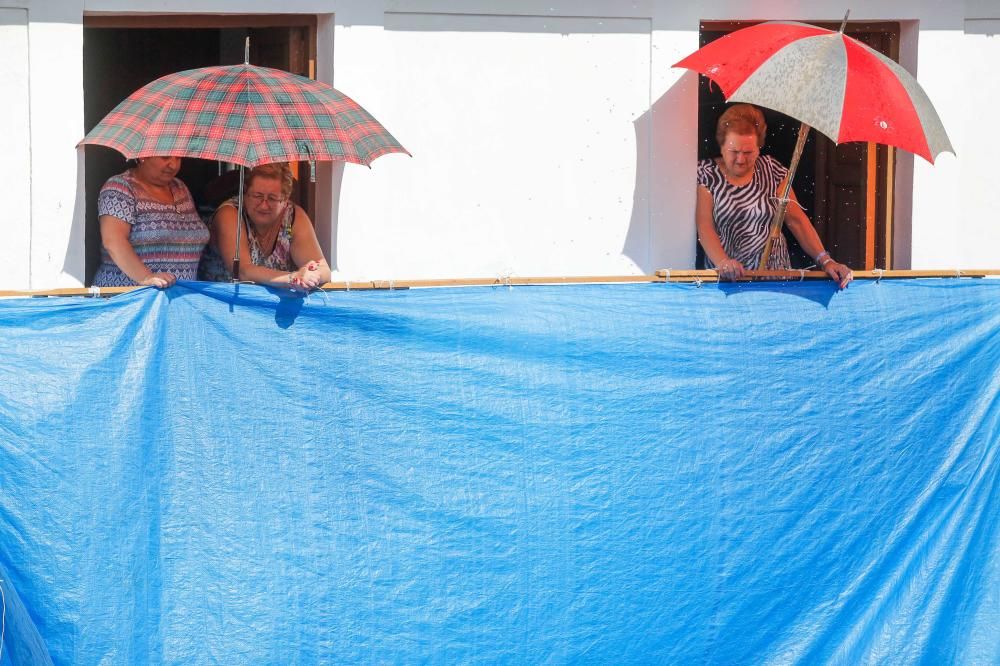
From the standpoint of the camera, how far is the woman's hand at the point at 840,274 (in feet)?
18.3

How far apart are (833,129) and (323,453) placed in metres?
2.19

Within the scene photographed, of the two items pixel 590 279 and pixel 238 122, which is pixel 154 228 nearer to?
pixel 238 122

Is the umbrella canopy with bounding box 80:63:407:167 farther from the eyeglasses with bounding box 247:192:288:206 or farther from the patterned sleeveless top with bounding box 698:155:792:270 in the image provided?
the patterned sleeveless top with bounding box 698:155:792:270

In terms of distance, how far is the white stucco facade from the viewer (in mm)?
5855

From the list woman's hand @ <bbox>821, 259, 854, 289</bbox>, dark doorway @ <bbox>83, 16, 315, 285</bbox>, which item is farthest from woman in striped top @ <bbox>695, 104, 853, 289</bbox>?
dark doorway @ <bbox>83, 16, 315, 285</bbox>

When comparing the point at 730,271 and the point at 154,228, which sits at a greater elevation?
the point at 154,228

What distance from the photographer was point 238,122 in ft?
16.5

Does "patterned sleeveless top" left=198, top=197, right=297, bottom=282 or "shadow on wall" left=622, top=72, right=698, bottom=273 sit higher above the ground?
"shadow on wall" left=622, top=72, right=698, bottom=273

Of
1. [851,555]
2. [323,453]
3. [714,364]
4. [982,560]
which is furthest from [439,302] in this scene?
[982,560]

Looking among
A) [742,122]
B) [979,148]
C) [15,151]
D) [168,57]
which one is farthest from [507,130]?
[168,57]

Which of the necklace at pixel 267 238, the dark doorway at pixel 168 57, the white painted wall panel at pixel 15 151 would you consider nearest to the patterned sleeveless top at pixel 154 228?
the necklace at pixel 267 238

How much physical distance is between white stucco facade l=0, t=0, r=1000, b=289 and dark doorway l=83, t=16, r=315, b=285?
0.49 ft

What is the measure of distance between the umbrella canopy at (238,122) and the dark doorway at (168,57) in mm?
896

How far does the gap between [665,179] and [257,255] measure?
6.19 ft
